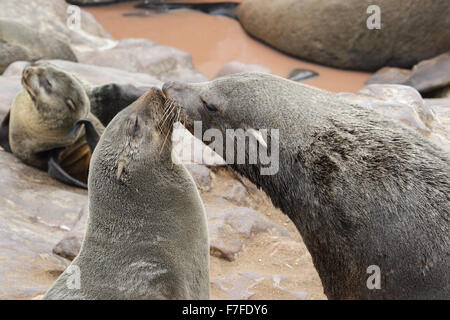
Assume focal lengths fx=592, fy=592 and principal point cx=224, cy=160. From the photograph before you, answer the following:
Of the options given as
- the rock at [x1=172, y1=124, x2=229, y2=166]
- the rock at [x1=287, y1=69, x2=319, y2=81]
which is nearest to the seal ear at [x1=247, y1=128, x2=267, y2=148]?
the rock at [x1=172, y1=124, x2=229, y2=166]

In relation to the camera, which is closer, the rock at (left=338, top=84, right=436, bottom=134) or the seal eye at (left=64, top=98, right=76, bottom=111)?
the rock at (left=338, top=84, right=436, bottom=134)

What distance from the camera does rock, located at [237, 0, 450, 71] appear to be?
37.7 ft

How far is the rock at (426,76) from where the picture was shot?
10250 millimetres

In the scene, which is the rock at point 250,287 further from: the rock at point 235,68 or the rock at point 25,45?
the rock at point 25,45

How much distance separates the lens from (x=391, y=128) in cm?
350

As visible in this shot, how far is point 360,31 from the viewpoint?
1184 cm

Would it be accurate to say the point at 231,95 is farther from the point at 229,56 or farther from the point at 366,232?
the point at 229,56

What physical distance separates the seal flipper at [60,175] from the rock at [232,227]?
203 centimetres

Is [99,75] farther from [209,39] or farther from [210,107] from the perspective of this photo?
[210,107]

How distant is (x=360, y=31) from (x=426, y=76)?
1933mm

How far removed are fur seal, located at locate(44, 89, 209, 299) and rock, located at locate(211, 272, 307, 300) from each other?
78cm

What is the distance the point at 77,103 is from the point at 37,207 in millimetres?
1837

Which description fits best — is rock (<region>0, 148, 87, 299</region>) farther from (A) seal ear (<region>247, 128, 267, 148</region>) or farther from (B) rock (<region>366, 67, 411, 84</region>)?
(B) rock (<region>366, 67, 411, 84</region>)

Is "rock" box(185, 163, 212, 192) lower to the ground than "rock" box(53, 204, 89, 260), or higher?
higher
